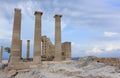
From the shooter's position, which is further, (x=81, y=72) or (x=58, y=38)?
(x=58, y=38)

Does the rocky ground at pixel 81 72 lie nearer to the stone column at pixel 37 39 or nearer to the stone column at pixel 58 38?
the stone column at pixel 37 39

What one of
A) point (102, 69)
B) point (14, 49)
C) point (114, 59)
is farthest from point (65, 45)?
point (102, 69)

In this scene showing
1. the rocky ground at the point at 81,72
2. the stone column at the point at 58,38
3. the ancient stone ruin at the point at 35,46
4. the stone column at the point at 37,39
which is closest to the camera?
the rocky ground at the point at 81,72

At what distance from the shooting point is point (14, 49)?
2920cm

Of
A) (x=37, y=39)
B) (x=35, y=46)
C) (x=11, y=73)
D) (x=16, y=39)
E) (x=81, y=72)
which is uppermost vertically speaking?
(x=37, y=39)

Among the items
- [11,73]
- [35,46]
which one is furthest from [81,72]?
[35,46]

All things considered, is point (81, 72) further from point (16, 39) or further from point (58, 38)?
point (58, 38)

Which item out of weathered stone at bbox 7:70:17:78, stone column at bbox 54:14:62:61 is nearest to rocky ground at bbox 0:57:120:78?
weathered stone at bbox 7:70:17:78

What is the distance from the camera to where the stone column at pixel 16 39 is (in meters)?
29.1

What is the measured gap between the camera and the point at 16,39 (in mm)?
29469

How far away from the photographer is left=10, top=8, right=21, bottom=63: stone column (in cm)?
2906

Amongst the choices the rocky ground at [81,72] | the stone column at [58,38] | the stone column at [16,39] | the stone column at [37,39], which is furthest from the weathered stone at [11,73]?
the stone column at [58,38]

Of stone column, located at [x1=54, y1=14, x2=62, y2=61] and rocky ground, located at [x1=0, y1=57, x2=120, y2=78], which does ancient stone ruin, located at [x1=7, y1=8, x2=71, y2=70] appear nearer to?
stone column, located at [x1=54, y1=14, x2=62, y2=61]

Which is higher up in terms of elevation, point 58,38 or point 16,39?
point 58,38
